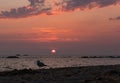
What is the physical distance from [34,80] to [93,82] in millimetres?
4179

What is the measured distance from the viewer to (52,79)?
22.2 meters

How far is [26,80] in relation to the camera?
2194cm

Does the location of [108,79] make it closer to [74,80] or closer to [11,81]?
[74,80]

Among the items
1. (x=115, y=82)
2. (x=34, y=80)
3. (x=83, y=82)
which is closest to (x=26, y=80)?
(x=34, y=80)

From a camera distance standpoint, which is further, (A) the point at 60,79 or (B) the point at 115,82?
(A) the point at 60,79

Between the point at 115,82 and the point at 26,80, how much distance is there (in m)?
5.76

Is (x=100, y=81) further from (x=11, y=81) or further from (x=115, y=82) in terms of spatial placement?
(x=11, y=81)

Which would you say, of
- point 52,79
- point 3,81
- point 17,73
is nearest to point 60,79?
point 52,79

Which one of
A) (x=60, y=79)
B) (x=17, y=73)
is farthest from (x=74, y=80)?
(x=17, y=73)

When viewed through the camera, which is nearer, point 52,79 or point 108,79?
point 108,79

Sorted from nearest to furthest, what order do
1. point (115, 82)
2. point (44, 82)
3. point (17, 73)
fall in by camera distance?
point (115, 82) → point (44, 82) → point (17, 73)

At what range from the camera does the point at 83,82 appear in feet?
65.5

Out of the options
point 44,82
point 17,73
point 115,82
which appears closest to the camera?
point 115,82

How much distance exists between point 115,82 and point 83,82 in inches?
71.6
